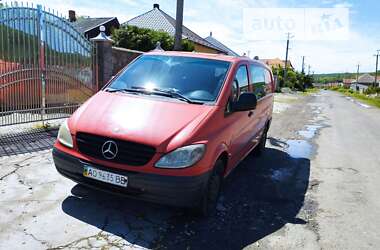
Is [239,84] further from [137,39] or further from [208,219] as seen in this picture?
[137,39]

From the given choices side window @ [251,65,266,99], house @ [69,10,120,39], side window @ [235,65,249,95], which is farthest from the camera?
house @ [69,10,120,39]

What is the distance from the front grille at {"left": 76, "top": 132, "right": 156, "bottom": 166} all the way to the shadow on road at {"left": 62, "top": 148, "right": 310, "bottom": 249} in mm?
709

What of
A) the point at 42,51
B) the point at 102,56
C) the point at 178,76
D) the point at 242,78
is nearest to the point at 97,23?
the point at 102,56

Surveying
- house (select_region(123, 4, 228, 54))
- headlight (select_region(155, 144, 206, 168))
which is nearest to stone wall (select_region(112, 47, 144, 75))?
headlight (select_region(155, 144, 206, 168))

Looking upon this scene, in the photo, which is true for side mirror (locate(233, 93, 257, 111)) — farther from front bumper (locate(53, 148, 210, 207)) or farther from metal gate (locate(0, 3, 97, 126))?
metal gate (locate(0, 3, 97, 126))

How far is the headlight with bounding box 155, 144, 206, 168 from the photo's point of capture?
3367 mm

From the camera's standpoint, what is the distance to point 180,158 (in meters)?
3.39

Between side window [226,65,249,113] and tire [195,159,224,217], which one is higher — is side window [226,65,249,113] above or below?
above

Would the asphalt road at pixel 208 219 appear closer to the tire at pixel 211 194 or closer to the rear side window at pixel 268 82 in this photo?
the tire at pixel 211 194

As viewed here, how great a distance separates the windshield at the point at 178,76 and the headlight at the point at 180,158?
3.09 ft

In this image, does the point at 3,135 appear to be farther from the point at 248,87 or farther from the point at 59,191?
the point at 248,87

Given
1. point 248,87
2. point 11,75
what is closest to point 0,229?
point 248,87

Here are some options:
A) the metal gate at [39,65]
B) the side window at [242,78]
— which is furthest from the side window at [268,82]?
the metal gate at [39,65]

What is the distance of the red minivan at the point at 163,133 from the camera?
11.1 ft
